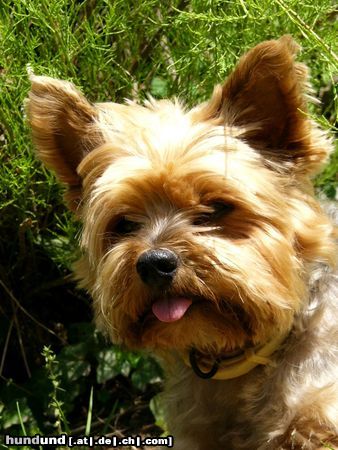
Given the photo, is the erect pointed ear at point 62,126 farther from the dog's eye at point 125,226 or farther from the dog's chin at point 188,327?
the dog's chin at point 188,327

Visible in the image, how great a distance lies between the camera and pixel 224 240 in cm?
238

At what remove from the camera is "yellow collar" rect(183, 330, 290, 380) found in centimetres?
260

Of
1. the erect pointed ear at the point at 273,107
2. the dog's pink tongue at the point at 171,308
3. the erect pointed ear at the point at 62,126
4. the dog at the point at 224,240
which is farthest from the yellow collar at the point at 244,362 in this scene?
the erect pointed ear at the point at 62,126

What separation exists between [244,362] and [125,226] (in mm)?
627

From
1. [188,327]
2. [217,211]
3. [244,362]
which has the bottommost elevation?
[244,362]

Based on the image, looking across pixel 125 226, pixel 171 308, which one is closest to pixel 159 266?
pixel 171 308

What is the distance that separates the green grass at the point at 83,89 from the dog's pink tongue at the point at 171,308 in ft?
2.54

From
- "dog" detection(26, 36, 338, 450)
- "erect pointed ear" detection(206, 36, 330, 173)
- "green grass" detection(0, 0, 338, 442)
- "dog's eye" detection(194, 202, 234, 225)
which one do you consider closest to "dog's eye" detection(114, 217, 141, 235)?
"dog" detection(26, 36, 338, 450)

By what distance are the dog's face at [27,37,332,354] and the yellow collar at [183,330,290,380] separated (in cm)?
7

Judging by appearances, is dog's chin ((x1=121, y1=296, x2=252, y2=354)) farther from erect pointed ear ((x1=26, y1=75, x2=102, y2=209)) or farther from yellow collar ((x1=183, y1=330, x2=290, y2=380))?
erect pointed ear ((x1=26, y1=75, x2=102, y2=209))

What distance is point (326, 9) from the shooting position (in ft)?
9.31

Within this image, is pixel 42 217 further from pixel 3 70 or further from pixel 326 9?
pixel 326 9

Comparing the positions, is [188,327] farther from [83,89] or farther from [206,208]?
[83,89]

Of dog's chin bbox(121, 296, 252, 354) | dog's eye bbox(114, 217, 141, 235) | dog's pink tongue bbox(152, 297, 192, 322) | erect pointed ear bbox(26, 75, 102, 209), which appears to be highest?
erect pointed ear bbox(26, 75, 102, 209)
